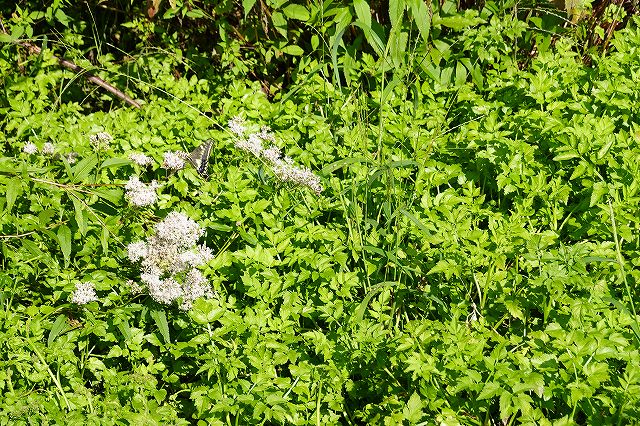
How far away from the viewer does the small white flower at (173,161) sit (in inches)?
125

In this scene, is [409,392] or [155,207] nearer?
[409,392]

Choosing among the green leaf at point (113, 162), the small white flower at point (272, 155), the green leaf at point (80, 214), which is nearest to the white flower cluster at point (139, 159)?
Answer: the green leaf at point (113, 162)

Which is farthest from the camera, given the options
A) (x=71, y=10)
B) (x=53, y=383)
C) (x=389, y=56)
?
(x=71, y=10)

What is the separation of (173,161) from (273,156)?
41 cm

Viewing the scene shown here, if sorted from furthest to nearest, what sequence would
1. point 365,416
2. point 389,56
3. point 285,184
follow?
point 389,56, point 285,184, point 365,416

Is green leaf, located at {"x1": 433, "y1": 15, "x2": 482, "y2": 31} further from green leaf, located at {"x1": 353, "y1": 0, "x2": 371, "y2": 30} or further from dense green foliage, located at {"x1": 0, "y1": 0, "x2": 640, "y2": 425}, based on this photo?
green leaf, located at {"x1": 353, "y1": 0, "x2": 371, "y2": 30}

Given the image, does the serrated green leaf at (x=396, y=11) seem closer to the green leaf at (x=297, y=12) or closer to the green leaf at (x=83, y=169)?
the green leaf at (x=297, y=12)

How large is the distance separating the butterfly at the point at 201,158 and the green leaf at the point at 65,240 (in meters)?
0.66

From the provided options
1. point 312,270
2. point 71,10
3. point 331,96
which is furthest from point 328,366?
A: point 71,10

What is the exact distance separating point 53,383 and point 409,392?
3.95ft

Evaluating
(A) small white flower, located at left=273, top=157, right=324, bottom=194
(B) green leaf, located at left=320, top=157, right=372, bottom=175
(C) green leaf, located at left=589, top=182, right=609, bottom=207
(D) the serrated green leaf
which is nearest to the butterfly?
(A) small white flower, located at left=273, top=157, right=324, bottom=194

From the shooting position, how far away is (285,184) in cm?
309

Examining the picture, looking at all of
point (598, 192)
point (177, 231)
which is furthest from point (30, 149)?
point (598, 192)

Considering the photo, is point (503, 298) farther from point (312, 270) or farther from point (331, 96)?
point (331, 96)
